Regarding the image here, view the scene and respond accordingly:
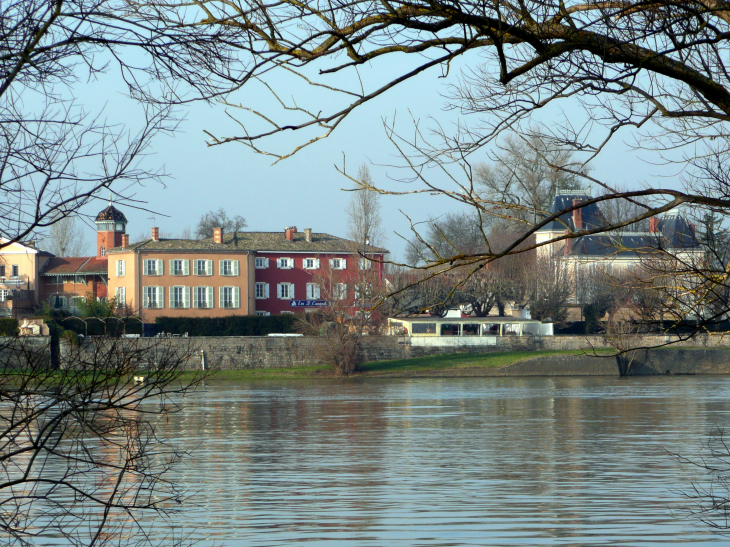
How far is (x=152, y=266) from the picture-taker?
65375 millimetres

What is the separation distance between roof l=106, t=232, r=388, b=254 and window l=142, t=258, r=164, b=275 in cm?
89

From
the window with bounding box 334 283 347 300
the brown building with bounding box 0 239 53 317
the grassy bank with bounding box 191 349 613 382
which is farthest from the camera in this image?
the brown building with bounding box 0 239 53 317

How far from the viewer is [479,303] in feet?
202

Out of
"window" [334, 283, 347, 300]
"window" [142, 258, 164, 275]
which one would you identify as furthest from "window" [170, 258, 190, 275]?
"window" [334, 283, 347, 300]

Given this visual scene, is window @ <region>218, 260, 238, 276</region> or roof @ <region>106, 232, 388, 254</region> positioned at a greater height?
roof @ <region>106, 232, 388, 254</region>

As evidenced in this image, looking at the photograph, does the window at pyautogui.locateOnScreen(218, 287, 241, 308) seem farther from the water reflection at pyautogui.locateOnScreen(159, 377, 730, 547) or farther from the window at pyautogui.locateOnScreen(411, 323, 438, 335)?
the water reflection at pyautogui.locateOnScreen(159, 377, 730, 547)

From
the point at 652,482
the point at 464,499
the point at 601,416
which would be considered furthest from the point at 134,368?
the point at 601,416

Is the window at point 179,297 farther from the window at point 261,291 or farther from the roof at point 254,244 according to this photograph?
the window at point 261,291

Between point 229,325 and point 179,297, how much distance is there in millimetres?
7491

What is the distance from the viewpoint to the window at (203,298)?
6544 centimetres

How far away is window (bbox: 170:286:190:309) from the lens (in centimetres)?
6512

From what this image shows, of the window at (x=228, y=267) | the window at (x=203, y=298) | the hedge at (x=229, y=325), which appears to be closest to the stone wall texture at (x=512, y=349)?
the hedge at (x=229, y=325)

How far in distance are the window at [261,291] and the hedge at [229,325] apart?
6367 mm

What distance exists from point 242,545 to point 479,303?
50.4 m
